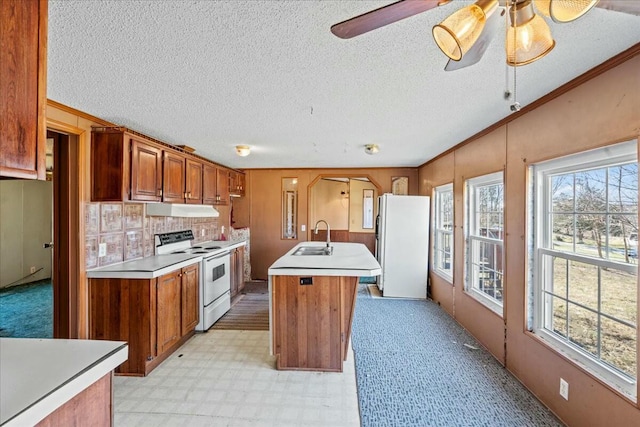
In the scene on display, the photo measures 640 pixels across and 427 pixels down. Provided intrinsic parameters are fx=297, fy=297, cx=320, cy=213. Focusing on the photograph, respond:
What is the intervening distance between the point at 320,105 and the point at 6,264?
6337 mm

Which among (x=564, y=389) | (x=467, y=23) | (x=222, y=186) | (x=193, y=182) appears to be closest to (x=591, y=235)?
A: (x=564, y=389)

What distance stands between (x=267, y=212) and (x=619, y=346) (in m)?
5.05

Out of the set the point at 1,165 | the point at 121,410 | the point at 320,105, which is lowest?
the point at 121,410

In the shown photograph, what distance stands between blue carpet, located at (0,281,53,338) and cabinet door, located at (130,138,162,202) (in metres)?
1.90

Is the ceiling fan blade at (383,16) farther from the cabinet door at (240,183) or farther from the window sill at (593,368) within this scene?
the cabinet door at (240,183)

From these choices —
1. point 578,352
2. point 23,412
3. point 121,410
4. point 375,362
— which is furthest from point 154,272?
point 578,352

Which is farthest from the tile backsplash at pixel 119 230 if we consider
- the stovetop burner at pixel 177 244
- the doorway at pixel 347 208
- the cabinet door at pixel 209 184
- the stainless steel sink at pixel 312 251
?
the doorway at pixel 347 208

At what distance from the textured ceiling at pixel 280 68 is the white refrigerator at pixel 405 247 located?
189 centimetres

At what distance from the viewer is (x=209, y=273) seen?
3.55 m

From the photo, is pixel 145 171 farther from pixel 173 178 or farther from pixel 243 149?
pixel 243 149

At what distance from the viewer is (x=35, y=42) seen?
910 mm

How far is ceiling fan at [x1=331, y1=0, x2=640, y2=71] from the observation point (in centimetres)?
91

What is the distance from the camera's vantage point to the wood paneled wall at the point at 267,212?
19.0ft

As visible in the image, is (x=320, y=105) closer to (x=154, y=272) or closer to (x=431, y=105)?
(x=431, y=105)
